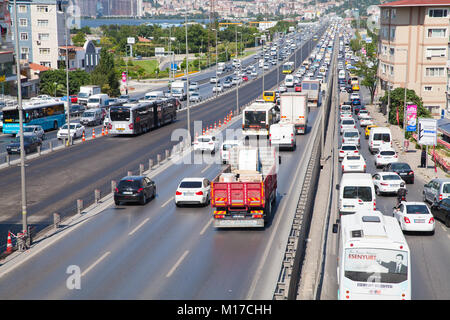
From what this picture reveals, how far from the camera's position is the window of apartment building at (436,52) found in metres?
84.3

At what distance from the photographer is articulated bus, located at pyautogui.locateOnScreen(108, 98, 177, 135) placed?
61000 mm

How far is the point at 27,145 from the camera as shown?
5156 centimetres

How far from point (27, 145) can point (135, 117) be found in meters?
12.6

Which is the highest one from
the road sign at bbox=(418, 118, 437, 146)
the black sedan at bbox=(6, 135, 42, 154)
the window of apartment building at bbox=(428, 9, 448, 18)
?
the window of apartment building at bbox=(428, 9, 448, 18)

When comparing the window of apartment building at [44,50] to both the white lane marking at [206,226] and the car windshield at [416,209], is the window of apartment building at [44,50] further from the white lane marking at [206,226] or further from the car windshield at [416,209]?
the car windshield at [416,209]

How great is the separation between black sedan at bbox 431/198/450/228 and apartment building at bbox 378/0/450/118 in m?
54.7

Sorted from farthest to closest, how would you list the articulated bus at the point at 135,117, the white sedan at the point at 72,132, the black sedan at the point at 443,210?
the articulated bus at the point at 135,117 < the white sedan at the point at 72,132 < the black sedan at the point at 443,210

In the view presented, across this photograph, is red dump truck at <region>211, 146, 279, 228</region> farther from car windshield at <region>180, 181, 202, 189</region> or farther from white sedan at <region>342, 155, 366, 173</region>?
white sedan at <region>342, 155, 366, 173</region>

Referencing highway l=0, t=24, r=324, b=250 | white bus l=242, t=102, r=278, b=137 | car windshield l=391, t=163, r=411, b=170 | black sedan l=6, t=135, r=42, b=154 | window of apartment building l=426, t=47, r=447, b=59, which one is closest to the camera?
highway l=0, t=24, r=324, b=250

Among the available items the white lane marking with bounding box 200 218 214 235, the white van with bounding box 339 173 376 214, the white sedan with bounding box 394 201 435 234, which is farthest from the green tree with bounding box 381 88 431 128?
the white lane marking with bounding box 200 218 214 235

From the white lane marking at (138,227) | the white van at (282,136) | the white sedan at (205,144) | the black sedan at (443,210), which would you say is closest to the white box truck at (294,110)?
the white van at (282,136)

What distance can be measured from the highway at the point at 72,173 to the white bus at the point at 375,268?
16.2 meters

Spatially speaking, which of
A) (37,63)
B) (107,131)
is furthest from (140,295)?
(37,63)

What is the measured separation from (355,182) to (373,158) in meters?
20.3
